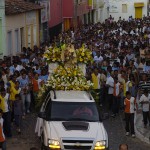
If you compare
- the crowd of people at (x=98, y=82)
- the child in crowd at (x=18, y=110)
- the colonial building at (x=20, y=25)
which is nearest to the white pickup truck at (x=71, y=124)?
the crowd of people at (x=98, y=82)

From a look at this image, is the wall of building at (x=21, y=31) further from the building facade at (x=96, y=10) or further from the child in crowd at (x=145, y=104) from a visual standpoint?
the building facade at (x=96, y=10)

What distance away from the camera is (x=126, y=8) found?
7775 cm

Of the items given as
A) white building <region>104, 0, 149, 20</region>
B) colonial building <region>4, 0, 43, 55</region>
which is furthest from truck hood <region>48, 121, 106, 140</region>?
white building <region>104, 0, 149, 20</region>

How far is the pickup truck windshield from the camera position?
15.4 meters

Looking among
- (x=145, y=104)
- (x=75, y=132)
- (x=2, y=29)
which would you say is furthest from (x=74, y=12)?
(x=75, y=132)

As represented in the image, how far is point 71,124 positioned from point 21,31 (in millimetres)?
20643

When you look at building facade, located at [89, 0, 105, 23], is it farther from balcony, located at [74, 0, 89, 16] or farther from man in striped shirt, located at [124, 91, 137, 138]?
man in striped shirt, located at [124, 91, 137, 138]

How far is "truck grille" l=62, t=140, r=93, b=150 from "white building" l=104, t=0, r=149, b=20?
206 ft

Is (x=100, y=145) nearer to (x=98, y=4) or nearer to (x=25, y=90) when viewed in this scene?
(x=25, y=90)

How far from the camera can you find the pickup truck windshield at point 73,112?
15.4 m

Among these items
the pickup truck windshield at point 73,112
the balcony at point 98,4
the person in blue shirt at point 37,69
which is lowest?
the pickup truck windshield at point 73,112

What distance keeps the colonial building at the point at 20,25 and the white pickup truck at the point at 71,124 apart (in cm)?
1529

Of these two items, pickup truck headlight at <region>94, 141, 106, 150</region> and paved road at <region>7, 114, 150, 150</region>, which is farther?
paved road at <region>7, 114, 150, 150</region>

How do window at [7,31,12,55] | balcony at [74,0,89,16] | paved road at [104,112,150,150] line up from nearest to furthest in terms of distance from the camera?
paved road at [104,112,150,150], window at [7,31,12,55], balcony at [74,0,89,16]
